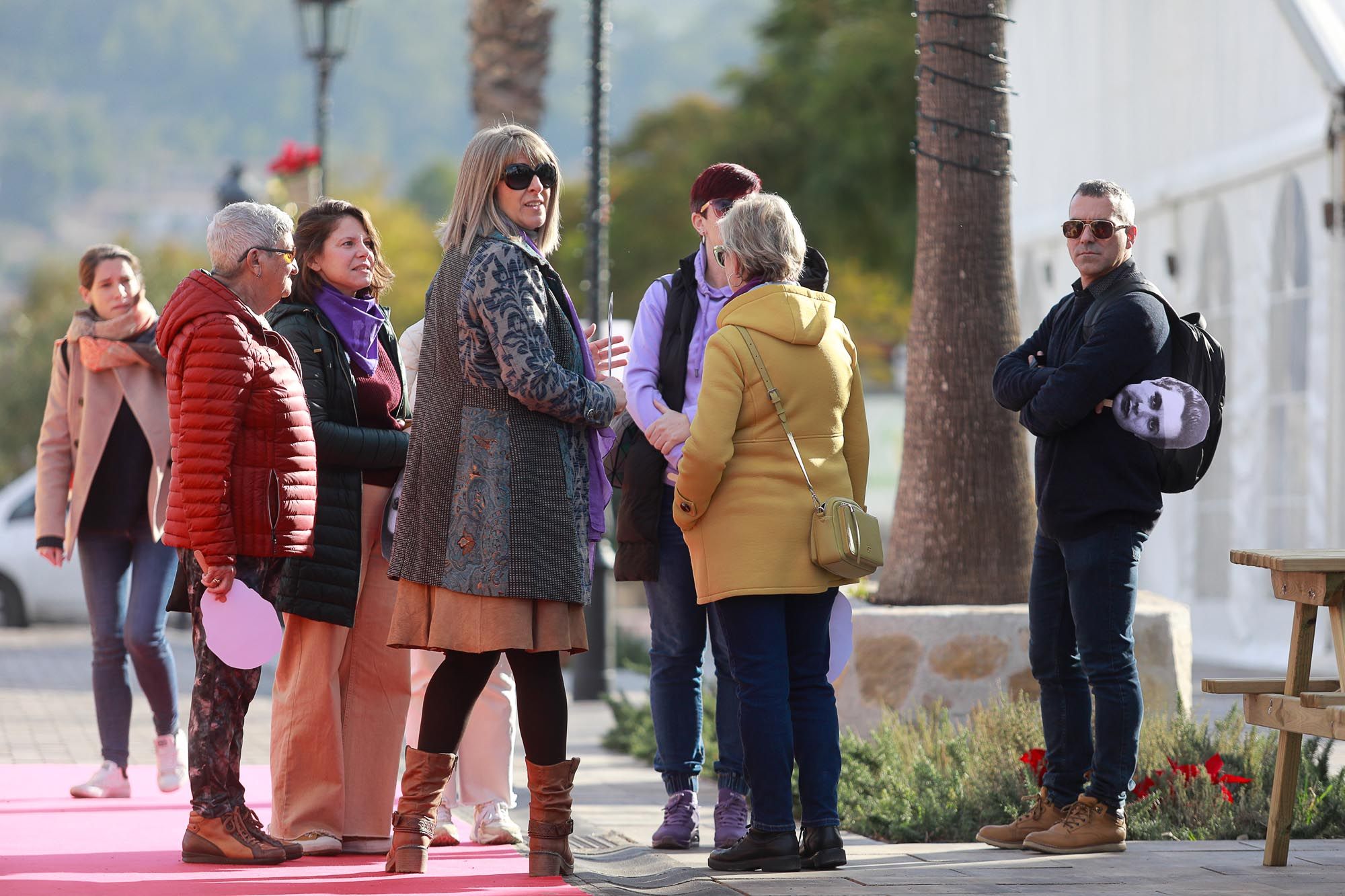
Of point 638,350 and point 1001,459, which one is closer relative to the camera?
point 638,350

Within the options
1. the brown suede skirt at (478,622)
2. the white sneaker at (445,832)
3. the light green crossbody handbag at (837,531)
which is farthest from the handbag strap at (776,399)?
the white sneaker at (445,832)

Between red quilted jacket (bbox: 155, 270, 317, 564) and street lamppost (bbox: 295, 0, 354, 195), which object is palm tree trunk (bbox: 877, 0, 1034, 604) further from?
street lamppost (bbox: 295, 0, 354, 195)

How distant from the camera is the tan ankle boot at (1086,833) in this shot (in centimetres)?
541

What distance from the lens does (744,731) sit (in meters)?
5.10

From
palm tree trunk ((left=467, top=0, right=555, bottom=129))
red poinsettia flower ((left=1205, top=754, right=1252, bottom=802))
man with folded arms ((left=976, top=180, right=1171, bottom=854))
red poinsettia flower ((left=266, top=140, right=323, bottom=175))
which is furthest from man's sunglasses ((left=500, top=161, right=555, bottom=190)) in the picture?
palm tree trunk ((left=467, top=0, right=555, bottom=129))

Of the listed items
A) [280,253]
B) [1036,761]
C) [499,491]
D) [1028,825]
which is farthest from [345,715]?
[1036,761]

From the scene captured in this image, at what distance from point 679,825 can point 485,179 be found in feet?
7.10

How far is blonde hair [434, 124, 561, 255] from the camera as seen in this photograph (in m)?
5.07

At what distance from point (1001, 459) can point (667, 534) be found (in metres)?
2.64

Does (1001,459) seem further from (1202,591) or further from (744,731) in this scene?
(1202,591)

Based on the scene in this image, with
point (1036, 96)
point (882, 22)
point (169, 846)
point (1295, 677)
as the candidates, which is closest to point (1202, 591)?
point (1036, 96)

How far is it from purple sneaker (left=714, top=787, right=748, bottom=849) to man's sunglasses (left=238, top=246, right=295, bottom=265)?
217 cm

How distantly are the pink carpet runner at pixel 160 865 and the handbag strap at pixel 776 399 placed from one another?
4.26 ft

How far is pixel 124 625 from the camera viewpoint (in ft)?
23.2
